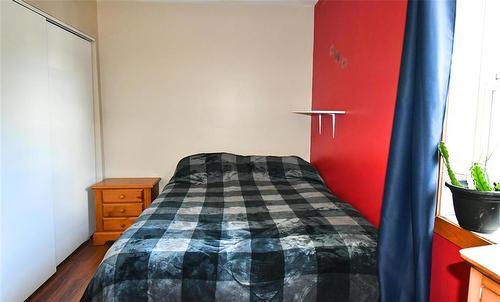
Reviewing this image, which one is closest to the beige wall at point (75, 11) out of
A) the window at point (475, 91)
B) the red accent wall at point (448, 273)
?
the window at point (475, 91)

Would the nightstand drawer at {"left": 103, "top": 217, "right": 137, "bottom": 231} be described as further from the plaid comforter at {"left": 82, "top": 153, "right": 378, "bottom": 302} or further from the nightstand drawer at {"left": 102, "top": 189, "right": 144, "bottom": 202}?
the plaid comforter at {"left": 82, "top": 153, "right": 378, "bottom": 302}

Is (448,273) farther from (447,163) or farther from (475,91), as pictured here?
(475,91)

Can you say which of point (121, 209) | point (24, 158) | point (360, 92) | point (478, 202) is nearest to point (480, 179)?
point (478, 202)

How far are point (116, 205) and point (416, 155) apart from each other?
2.58 metres

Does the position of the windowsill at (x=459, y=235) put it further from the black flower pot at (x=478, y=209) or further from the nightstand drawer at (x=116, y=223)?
the nightstand drawer at (x=116, y=223)

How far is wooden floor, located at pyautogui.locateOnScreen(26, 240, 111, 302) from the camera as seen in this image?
6.73 feet

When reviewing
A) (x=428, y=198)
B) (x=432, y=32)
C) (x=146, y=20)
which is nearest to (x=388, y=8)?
(x=432, y=32)

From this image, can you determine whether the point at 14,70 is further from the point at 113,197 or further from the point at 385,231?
the point at 385,231

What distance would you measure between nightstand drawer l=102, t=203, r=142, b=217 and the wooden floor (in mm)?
314

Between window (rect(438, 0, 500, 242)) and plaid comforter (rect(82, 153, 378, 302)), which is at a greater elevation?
window (rect(438, 0, 500, 242))

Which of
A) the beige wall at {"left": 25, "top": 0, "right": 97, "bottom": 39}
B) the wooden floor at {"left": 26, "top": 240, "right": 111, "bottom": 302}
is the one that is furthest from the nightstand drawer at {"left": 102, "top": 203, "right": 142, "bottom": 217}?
the beige wall at {"left": 25, "top": 0, "right": 97, "bottom": 39}

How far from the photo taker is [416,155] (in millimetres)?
1139

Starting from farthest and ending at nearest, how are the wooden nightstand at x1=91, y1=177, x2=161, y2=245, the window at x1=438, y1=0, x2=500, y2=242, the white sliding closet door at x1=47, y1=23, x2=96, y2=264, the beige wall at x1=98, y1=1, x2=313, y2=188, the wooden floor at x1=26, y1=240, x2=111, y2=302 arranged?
the beige wall at x1=98, y1=1, x2=313, y2=188 < the wooden nightstand at x1=91, y1=177, x2=161, y2=245 < the white sliding closet door at x1=47, y1=23, x2=96, y2=264 < the wooden floor at x1=26, y1=240, x2=111, y2=302 < the window at x1=438, y1=0, x2=500, y2=242

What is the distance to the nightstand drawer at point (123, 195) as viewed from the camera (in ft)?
9.25
